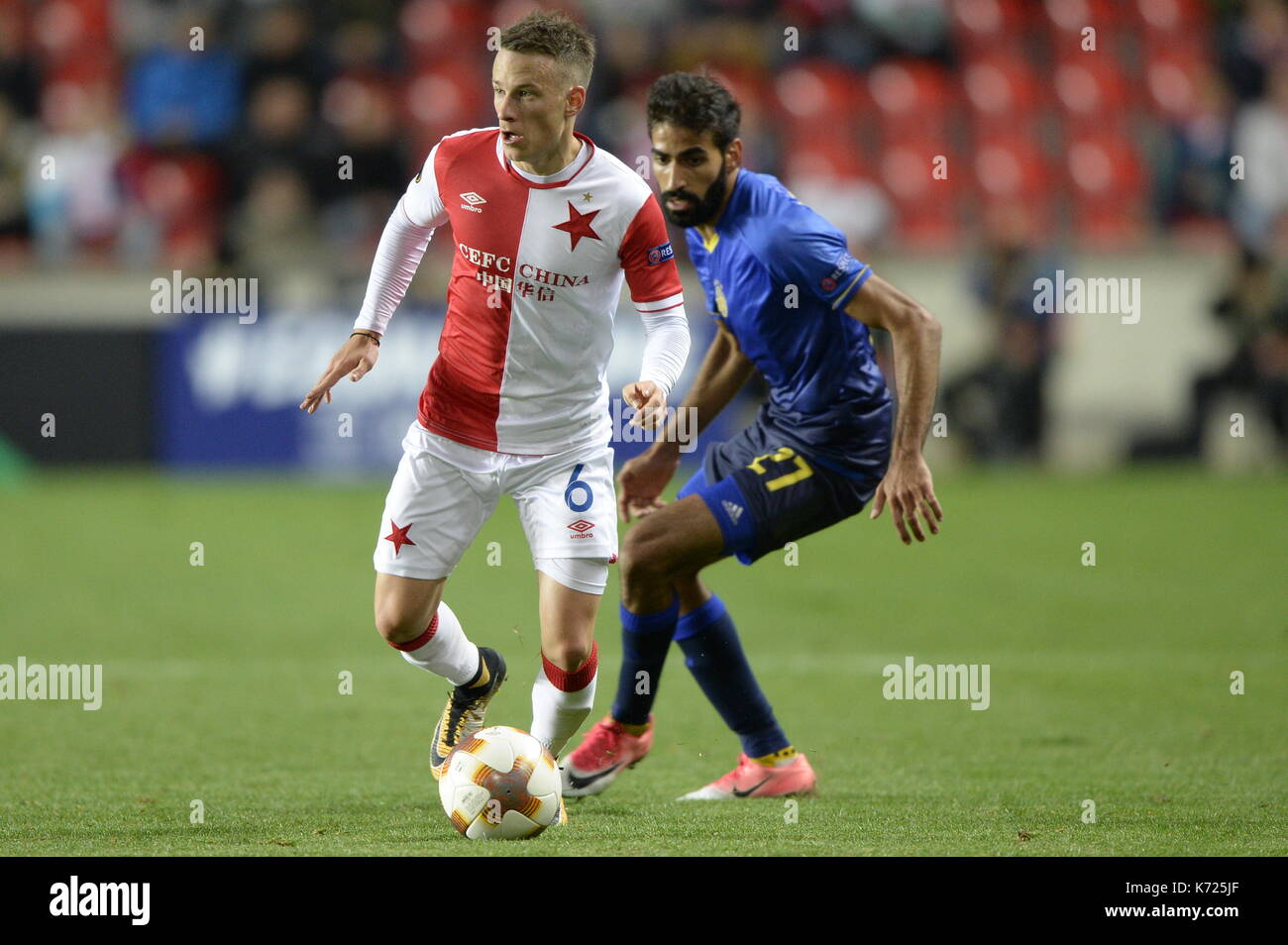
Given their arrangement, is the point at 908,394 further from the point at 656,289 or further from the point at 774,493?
the point at 656,289

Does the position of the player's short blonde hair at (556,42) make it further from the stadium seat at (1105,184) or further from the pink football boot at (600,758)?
the stadium seat at (1105,184)

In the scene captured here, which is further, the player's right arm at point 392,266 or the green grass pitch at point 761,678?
the player's right arm at point 392,266

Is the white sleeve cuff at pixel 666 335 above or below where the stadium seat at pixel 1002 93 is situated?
below

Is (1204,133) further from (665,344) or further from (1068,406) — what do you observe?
(665,344)

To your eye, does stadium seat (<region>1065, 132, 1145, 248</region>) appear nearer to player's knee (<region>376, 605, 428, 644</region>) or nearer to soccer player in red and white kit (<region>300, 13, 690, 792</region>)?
soccer player in red and white kit (<region>300, 13, 690, 792</region>)

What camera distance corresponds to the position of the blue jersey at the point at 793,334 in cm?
543

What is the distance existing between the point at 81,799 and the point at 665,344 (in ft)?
7.22

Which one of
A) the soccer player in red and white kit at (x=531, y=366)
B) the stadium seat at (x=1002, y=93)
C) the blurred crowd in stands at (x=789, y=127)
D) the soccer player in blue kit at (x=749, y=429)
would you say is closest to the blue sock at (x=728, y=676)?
the soccer player in blue kit at (x=749, y=429)

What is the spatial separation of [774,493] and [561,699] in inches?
36.5

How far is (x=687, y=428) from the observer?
5723 millimetres

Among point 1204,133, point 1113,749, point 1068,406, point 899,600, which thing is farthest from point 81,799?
point 1204,133

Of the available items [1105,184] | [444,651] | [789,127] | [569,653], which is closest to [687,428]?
[569,653]

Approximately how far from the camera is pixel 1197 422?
51.9ft

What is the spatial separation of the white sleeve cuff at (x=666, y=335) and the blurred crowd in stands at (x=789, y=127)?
983 centimetres
